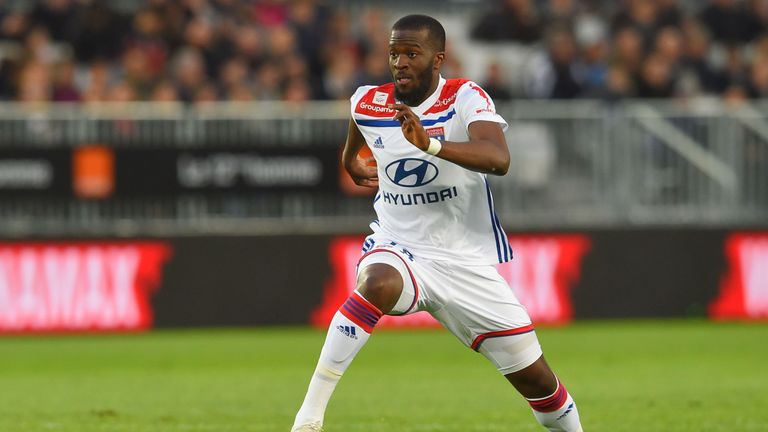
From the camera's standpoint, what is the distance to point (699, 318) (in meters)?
18.0

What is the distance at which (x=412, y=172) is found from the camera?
281 inches

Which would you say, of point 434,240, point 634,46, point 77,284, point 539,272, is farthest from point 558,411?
point 634,46

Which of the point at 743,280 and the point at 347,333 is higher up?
the point at 347,333

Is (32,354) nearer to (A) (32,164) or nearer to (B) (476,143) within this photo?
(A) (32,164)

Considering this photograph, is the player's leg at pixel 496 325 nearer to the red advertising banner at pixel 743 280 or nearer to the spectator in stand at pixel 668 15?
the red advertising banner at pixel 743 280

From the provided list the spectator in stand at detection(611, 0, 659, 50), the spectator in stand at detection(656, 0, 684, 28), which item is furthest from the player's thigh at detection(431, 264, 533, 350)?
the spectator in stand at detection(656, 0, 684, 28)

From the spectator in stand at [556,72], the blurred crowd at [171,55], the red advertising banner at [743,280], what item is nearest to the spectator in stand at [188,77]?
the blurred crowd at [171,55]

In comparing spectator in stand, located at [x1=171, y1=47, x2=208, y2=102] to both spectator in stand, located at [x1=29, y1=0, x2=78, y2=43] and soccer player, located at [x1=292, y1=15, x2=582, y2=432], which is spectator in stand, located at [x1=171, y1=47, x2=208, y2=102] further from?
soccer player, located at [x1=292, y1=15, x2=582, y2=432]

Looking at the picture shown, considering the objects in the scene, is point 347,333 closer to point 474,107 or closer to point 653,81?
point 474,107

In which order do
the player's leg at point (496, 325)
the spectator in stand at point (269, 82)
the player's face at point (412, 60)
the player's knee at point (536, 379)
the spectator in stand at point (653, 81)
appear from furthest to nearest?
1. the spectator in stand at point (653, 81)
2. the spectator in stand at point (269, 82)
3. the player's knee at point (536, 379)
4. the player's leg at point (496, 325)
5. the player's face at point (412, 60)

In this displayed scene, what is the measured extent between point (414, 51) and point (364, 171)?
43.0 inches

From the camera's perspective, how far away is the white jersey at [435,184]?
23.3 feet

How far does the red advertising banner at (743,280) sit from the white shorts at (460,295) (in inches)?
450

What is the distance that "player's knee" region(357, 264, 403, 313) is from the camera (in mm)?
6766
